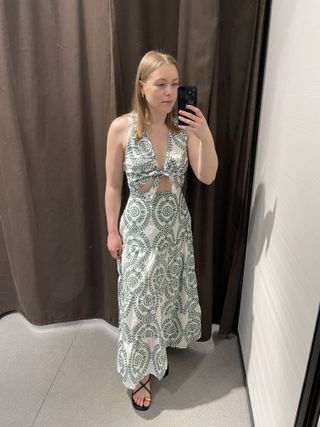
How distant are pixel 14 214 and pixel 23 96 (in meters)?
0.56

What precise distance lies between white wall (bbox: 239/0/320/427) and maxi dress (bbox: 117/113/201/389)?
31 centimetres

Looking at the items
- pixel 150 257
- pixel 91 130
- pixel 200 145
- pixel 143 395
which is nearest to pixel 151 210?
pixel 150 257

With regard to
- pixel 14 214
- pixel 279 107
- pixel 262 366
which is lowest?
pixel 262 366

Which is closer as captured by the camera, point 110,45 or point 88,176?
point 110,45

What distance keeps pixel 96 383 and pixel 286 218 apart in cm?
115

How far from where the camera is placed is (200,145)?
4.06ft

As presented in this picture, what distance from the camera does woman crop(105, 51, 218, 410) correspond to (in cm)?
117

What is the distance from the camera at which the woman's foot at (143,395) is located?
1.47 meters

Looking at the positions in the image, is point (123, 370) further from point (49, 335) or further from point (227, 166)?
point (227, 166)

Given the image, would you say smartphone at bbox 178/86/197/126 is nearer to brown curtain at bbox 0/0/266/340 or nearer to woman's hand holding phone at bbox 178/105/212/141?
woman's hand holding phone at bbox 178/105/212/141

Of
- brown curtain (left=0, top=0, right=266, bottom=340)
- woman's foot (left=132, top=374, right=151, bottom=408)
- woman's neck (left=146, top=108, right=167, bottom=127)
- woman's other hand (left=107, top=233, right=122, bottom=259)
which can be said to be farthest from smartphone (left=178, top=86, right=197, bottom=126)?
woman's foot (left=132, top=374, right=151, bottom=408)

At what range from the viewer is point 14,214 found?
171 centimetres

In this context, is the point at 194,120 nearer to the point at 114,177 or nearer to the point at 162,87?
the point at 162,87

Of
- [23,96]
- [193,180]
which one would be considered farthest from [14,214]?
[193,180]
